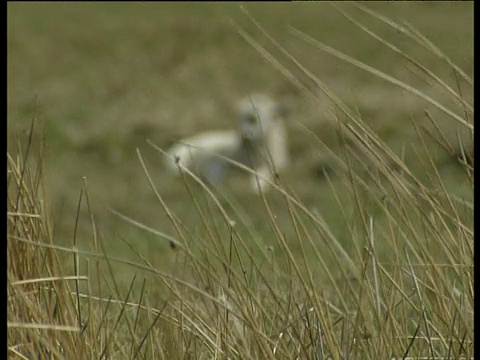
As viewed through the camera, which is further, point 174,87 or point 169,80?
point 169,80

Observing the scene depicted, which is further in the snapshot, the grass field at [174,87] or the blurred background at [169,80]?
the blurred background at [169,80]

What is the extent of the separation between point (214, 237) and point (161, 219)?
434 centimetres

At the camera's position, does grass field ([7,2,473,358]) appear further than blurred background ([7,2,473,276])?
No

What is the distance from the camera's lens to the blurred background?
7.29 metres

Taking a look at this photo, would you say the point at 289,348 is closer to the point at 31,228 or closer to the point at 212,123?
the point at 31,228

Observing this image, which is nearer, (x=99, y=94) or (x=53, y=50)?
(x=99, y=94)

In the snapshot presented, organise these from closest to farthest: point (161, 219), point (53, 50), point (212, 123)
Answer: point (161, 219) → point (212, 123) → point (53, 50)

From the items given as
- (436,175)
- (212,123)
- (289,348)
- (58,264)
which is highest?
(436,175)

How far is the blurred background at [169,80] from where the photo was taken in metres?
7.29

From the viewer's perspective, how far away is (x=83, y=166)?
7.36 m

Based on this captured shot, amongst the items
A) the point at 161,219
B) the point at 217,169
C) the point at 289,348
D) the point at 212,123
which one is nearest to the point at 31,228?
the point at 289,348

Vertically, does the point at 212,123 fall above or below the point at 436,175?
below

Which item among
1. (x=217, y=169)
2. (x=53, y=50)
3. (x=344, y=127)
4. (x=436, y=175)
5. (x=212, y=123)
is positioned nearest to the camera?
(x=344, y=127)

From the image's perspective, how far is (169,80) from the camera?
10016mm
